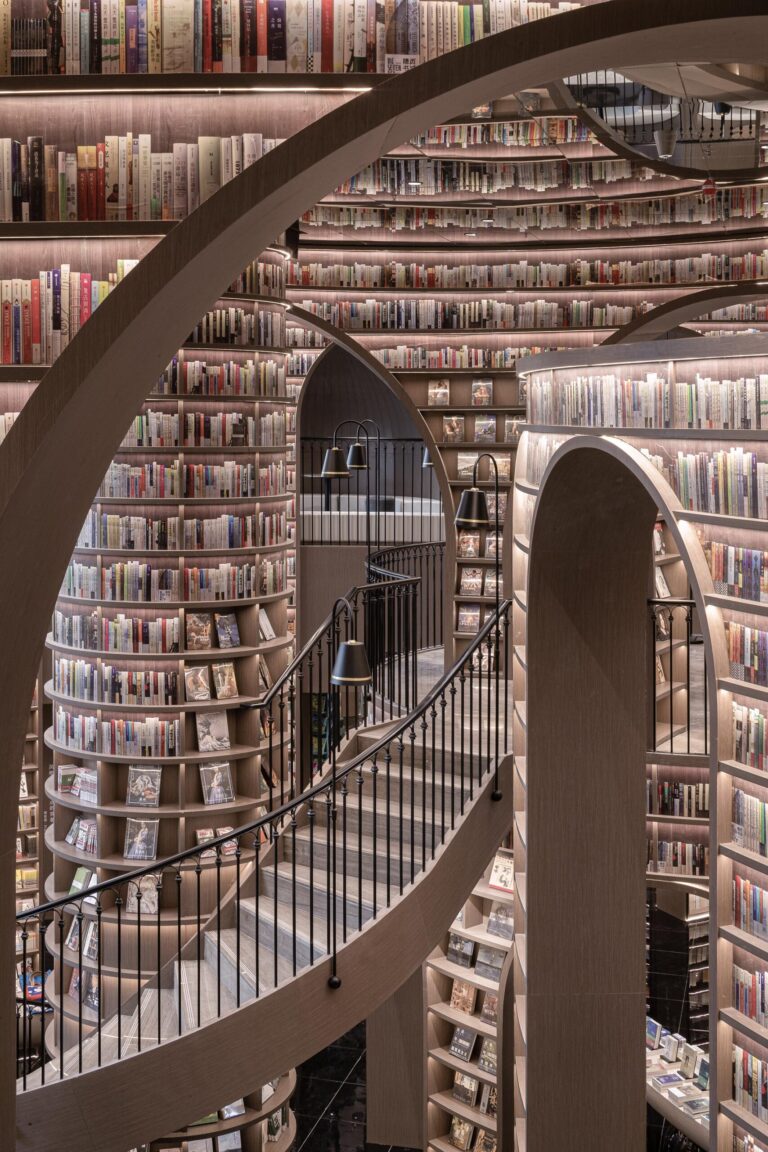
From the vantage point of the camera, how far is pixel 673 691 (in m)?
8.48

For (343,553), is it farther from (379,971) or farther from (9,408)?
(9,408)

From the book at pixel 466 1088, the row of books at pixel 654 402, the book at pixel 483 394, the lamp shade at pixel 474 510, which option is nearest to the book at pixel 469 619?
the book at pixel 483 394

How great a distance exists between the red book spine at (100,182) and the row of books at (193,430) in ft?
12.5

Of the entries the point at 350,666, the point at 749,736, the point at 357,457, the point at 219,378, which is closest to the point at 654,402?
the point at 749,736

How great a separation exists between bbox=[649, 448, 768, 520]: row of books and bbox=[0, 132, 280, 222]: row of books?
191 cm

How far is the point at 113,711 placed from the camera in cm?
719

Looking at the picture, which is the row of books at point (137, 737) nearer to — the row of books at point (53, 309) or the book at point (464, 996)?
the book at point (464, 996)

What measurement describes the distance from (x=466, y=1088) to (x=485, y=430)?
17.4 ft

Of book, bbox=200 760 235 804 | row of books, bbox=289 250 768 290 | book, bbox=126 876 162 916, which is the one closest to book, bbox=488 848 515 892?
book, bbox=200 760 235 804

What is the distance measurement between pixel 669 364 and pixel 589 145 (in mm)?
5130

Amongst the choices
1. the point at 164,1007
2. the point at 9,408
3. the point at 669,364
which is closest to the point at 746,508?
the point at 669,364

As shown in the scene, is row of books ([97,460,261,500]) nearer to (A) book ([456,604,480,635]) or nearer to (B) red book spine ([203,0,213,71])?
(A) book ([456,604,480,635])

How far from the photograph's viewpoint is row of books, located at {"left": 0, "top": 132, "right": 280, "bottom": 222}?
10.1 ft

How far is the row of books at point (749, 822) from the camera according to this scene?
3879 millimetres
